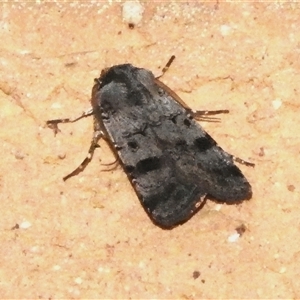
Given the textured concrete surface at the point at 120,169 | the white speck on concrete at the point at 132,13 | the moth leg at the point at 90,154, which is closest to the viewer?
the textured concrete surface at the point at 120,169

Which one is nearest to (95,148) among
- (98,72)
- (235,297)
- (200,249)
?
(98,72)

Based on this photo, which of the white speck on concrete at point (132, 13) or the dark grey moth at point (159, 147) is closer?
the dark grey moth at point (159, 147)

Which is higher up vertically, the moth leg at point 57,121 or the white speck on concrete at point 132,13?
the white speck on concrete at point 132,13

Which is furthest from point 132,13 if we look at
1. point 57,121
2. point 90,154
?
point 90,154

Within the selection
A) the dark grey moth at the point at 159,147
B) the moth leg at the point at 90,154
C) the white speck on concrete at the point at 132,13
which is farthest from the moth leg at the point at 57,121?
the white speck on concrete at the point at 132,13

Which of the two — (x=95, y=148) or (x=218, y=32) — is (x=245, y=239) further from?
(x=218, y=32)

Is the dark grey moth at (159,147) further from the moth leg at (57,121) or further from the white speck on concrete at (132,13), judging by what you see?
the white speck on concrete at (132,13)

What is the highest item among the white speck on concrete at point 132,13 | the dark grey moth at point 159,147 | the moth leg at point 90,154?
the white speck on concrete at point 132,13
